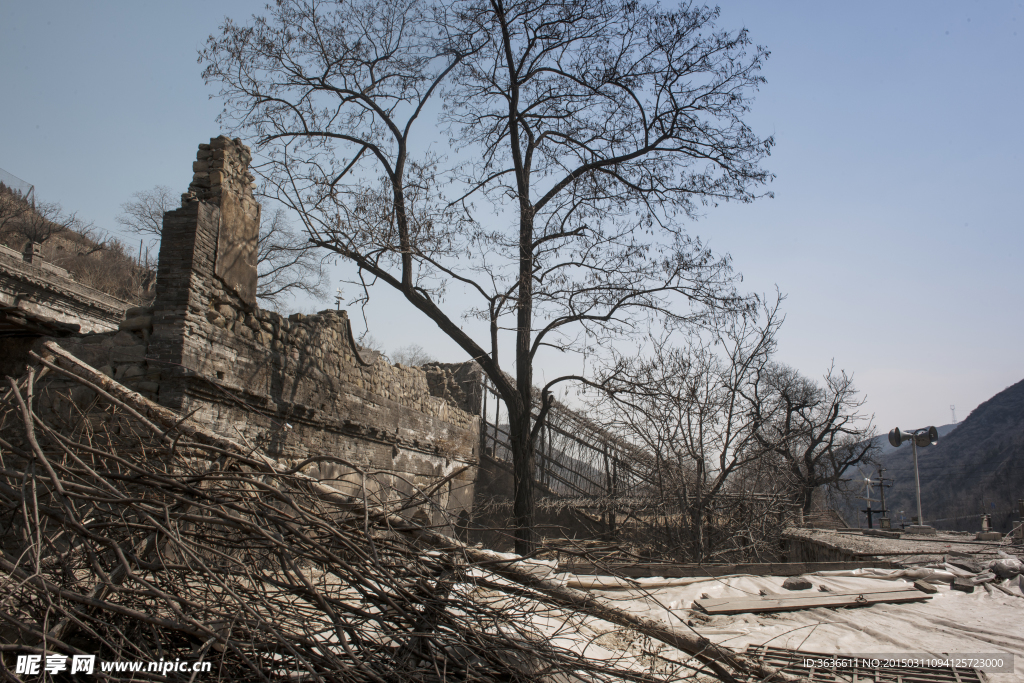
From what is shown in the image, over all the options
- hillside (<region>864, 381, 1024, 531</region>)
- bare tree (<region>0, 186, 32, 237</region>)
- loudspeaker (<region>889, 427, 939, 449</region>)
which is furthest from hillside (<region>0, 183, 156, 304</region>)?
hillside (<region>864, 381, 1024, 531</region>)

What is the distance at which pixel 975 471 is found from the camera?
43938 mm

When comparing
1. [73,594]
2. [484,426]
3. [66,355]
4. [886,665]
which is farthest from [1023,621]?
[484,426]

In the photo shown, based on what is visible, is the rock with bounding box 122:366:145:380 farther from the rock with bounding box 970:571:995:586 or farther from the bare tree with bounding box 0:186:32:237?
the bare tree with bounding box 0:186:32:237

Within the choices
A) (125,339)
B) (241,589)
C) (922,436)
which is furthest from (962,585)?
(922,436)

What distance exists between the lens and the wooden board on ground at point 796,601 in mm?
4516

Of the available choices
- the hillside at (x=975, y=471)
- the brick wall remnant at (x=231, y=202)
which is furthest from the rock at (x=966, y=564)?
the hillside at (x=975, y=471)

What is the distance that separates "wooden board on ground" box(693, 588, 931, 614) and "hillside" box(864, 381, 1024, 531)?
32722 millimetres

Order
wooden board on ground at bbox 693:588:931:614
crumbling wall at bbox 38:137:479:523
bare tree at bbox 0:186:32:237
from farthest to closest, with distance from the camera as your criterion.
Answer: bare tree at bbox 0:186:32:237 → crumbling wall at bbox 38:137:479:523 → wooden board on ground at bbox 693:588:931:614

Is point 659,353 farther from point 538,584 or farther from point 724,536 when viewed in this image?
point 538,584

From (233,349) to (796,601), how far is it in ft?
19.8

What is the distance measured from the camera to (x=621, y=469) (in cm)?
989

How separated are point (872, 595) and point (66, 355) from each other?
20.7ft

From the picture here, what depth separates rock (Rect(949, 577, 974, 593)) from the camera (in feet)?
18.1

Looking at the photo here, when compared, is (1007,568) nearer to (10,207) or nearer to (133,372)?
(133,372)
